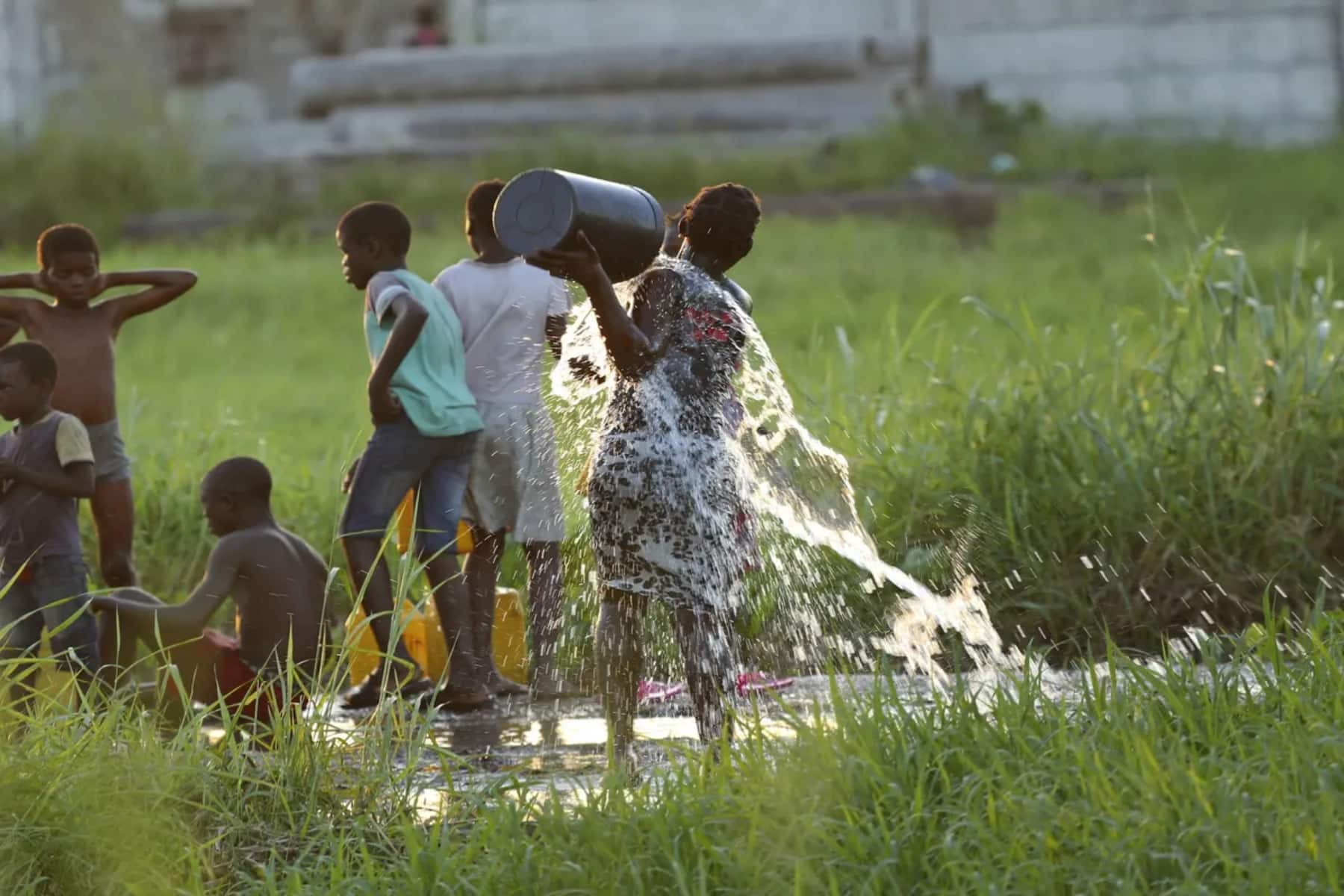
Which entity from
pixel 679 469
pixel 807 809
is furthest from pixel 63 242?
pixel 807 809

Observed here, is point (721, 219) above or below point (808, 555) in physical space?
above

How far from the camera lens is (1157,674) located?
4500mm

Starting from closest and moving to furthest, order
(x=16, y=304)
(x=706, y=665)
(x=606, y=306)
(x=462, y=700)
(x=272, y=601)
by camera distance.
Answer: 1. (x=606, y=306)
2. (x=706, y=665)
3. (x=272, y=601)
4. (x=462, y=700)
5. (x=16, y=304)

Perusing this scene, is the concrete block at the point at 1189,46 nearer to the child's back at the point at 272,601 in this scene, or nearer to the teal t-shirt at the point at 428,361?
the teal t-shirt at the point at 428,361

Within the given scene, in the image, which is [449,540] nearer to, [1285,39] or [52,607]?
[52,607]

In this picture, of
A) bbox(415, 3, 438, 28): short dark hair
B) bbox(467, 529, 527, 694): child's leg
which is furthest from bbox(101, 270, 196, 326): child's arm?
bbox(415, 3, 438, 28): short dark hair

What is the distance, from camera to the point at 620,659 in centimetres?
489

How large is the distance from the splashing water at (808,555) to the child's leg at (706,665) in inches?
21.1

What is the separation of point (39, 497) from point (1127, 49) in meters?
13.5

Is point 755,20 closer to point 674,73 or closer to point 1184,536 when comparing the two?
point 674,73

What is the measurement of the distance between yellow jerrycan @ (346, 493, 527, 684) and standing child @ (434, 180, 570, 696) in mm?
122

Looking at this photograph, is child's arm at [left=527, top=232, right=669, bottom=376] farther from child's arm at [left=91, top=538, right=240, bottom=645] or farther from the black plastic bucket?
child's arm at [left=91, top=538, right=240, bottom=645]

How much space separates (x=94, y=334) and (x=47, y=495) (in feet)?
2.37

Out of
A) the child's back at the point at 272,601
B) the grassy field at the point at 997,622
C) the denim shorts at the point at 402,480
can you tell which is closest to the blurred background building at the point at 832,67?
the grassy field at the point at 997,622
